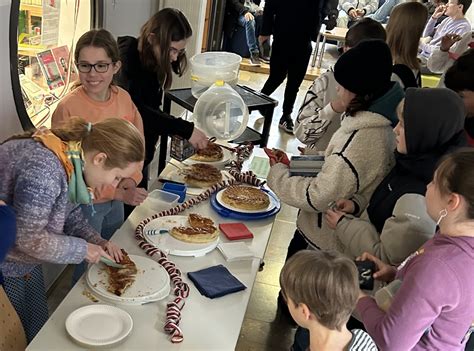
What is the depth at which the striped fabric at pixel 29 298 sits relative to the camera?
5.40ft

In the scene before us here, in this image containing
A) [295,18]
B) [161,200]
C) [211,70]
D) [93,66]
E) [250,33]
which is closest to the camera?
[93,66]

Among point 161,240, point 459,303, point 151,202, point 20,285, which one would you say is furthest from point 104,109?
point 459,303

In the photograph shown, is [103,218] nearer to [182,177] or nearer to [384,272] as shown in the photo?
[182,177]

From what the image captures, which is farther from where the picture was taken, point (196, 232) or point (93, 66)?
point (93, 66)

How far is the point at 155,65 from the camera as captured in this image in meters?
2.36

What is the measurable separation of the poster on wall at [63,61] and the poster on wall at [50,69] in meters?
0.02

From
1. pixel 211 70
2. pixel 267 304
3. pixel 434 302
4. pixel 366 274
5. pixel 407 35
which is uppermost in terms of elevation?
pixel 407 35

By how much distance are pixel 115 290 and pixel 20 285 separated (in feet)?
1.27

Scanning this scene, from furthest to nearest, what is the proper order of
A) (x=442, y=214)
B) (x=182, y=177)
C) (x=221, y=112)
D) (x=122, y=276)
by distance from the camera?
(x=221, y=112) → (x=182, y=177) → (x=122, y=276) → (x=442, y=214)

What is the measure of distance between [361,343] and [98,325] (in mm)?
682

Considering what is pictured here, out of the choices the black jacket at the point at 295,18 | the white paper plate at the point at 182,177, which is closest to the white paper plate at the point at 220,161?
the white paper plate at the point at 182,177

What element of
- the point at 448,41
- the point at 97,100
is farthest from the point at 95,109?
the point at 448,41

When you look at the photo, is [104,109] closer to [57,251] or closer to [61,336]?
[57,251]

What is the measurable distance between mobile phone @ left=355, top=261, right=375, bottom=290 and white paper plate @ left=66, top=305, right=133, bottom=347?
67 cm
